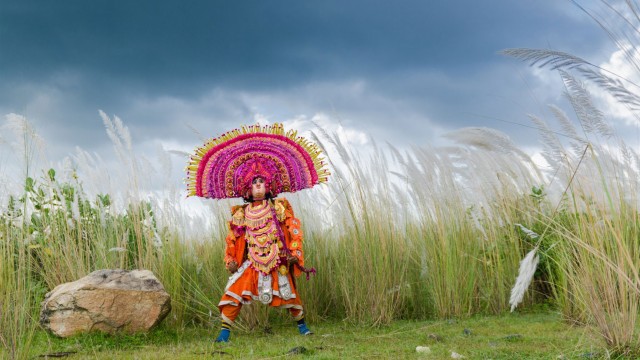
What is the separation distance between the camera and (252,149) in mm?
5852

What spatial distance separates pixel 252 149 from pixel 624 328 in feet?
11.7

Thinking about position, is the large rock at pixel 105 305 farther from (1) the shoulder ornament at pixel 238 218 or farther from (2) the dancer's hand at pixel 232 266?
(1) the shoulder ornament at pixel 238 218

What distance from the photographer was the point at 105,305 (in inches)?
217

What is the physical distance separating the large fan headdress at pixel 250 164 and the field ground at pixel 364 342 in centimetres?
→ 143

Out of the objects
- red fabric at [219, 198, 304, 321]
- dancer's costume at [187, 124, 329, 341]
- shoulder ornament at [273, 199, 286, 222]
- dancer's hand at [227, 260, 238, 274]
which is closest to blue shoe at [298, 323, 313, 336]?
dancer's costume at [187, 124, 329, 341]

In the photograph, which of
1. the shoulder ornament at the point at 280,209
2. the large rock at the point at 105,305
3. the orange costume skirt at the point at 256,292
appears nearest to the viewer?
the large rock at the point at 105,305

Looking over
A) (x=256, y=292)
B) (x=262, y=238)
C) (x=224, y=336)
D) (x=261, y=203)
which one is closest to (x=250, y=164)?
(x=261, y=203)

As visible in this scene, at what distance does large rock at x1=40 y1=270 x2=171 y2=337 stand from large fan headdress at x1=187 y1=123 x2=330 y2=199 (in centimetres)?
103

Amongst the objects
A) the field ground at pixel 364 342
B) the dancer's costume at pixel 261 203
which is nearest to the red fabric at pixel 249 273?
the dancer's costume at pixel 261 203

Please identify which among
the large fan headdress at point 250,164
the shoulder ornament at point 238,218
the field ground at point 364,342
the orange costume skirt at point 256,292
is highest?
the large fan headdress at point 250,164

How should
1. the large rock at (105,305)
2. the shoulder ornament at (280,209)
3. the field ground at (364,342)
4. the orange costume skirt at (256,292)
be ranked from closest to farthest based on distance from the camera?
the field ground at (364,342)
the large rock at (105,305)
the orange costume skirt at (256,292)
the shoulder ornament at (280,209)

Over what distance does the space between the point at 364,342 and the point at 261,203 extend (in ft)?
5.47

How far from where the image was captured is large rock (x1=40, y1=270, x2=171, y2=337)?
5.49 m

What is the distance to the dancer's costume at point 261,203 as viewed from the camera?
5723 millimetres
